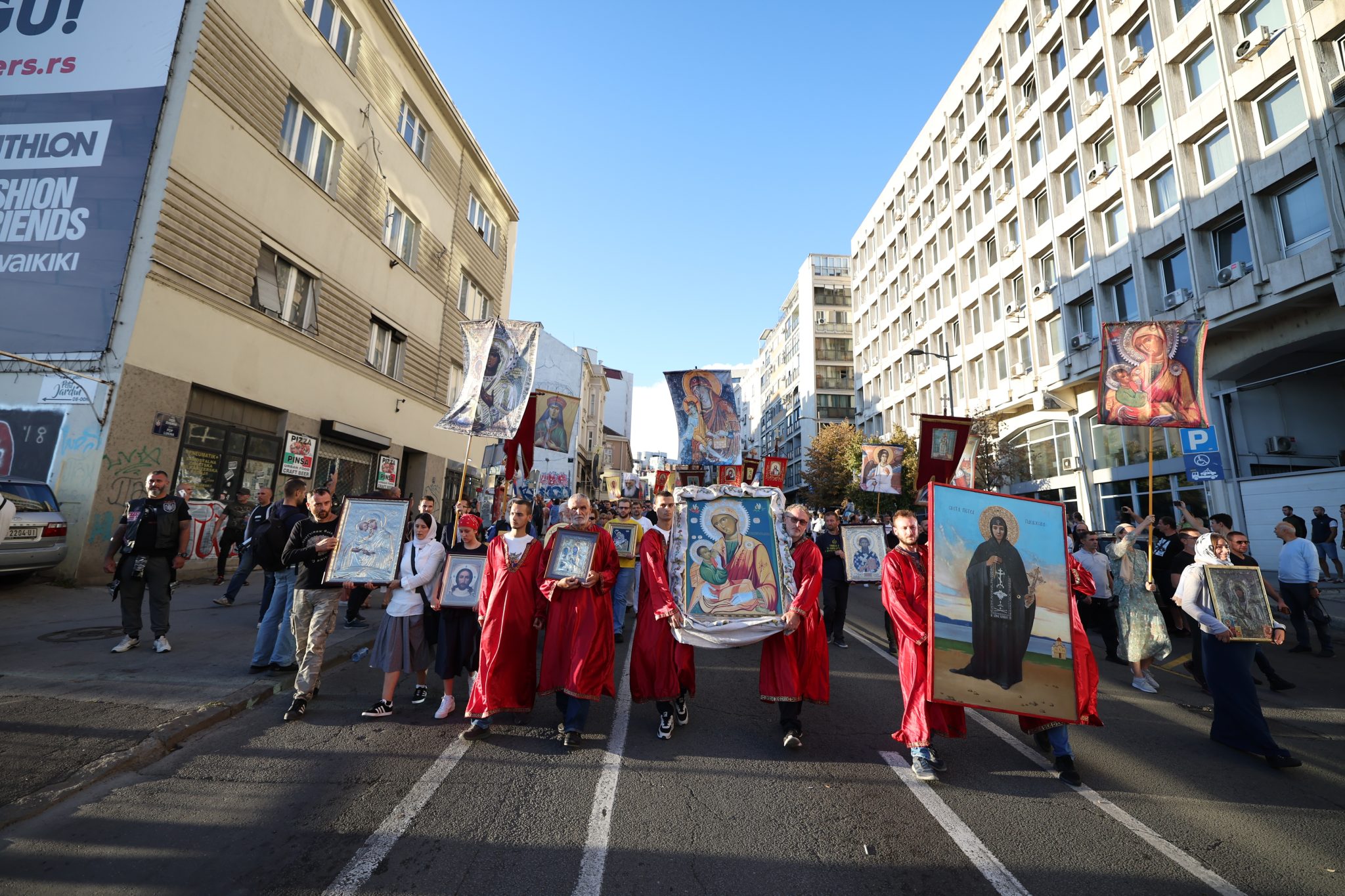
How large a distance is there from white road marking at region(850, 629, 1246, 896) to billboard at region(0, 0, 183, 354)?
14538mm

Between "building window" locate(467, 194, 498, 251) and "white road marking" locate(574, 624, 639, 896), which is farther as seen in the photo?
"building window" locate(467, 194, 498, 251)

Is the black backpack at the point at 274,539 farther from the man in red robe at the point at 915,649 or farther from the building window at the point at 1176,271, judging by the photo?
the building window at the point at 1176,271

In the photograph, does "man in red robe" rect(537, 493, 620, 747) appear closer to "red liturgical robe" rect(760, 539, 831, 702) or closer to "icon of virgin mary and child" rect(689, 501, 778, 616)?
"icon of virgin mary and child" rect(689, 501, 778, 616)

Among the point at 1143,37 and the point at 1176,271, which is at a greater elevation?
the point at 1143,37

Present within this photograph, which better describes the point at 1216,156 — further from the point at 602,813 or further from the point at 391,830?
the point at 391,830

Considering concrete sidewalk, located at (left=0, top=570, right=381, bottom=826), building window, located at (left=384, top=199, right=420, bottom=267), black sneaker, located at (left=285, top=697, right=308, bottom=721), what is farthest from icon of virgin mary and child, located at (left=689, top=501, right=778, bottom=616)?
building window, located at (left=384, top=199, right=420, bottom=267)

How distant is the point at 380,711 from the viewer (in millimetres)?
5453

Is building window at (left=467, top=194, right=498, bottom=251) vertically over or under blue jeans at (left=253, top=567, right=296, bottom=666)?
over

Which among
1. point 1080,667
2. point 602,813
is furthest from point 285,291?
point 1080,667

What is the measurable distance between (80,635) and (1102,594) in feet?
43.7

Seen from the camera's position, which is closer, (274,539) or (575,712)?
(575,712)

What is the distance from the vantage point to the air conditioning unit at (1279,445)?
17.4m

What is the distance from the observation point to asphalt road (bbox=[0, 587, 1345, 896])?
3.14 metres

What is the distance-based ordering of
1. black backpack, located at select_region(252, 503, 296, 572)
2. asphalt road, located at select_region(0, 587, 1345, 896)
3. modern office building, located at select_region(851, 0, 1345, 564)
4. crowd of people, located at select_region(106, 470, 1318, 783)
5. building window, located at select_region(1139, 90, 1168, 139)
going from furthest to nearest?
building window, located at select_region(1139, 90, 1168, 139) < modern office building, located at select_region(851, 0, 1345, 564) < black backpack, located at select_region(252, 503, 296, 572) < crowd of people, located at select_region(106, 470, 1318, 783) < asphalt road, located at select_region(0, 587, 1345, 896)
